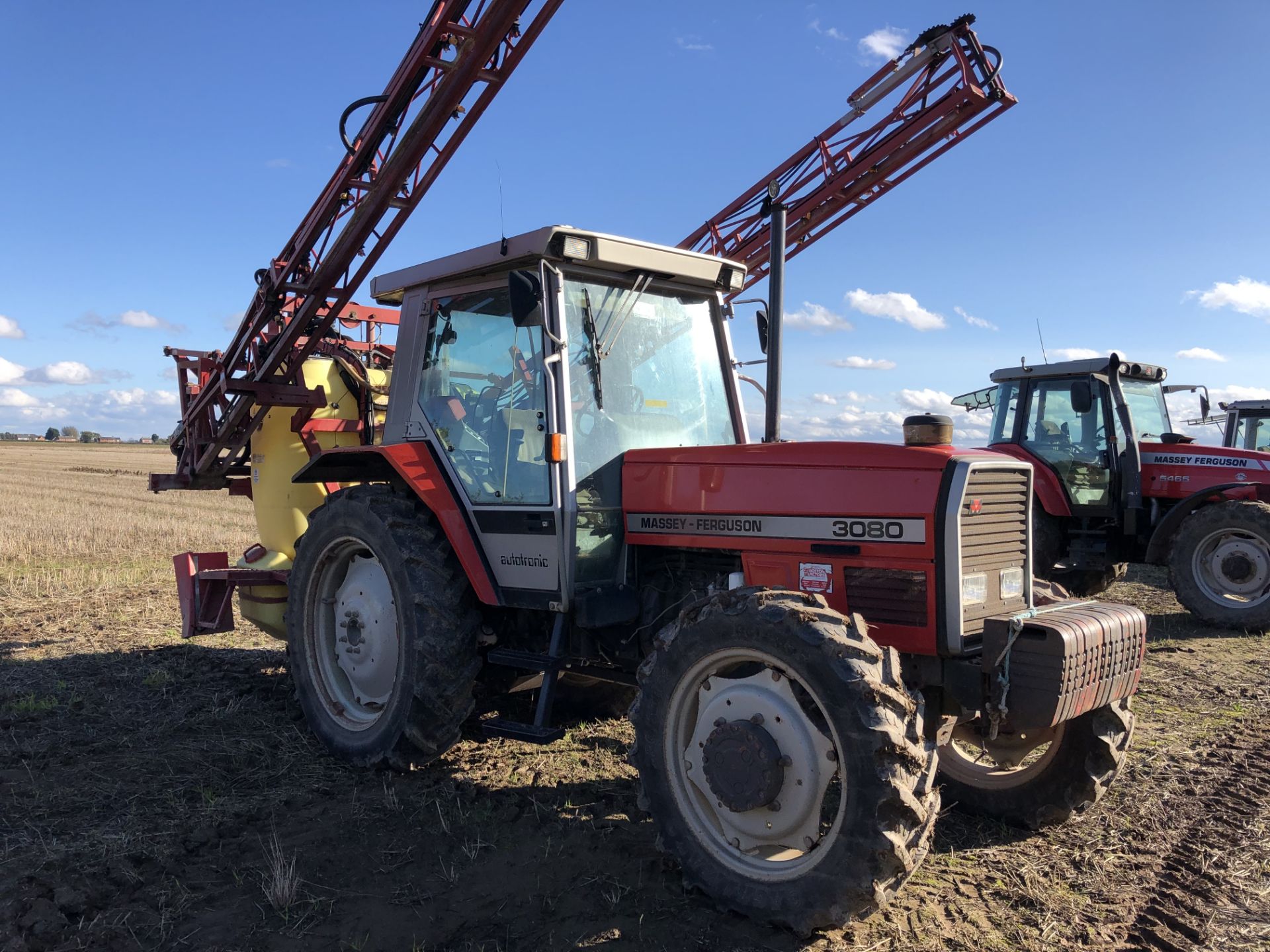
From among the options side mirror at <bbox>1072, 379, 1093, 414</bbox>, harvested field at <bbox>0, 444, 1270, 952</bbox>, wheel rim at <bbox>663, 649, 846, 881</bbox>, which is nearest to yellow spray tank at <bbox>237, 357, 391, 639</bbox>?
harvested field at <bbox>0, 444, 1270, 952</bbox>

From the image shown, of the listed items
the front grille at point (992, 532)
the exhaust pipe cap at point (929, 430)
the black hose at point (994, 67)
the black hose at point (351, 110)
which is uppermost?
the black hose at point (994, 67)

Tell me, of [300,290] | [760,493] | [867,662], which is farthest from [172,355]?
[867,662]

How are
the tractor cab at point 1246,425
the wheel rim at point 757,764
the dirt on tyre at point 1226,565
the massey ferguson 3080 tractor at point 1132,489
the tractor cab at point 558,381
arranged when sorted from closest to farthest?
the wheel rim at point 757,764 < the tractor cab at point 558,381 < the dirt on tyre at point 1226,565 < the massey ferguson 3080 tractor at point 1132,489 < the tractor cab at point 1246,425

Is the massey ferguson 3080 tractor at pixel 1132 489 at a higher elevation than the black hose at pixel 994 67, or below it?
below

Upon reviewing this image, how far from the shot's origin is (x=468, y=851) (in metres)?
3.65

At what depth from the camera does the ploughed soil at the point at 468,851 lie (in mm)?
3066

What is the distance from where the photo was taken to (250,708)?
552cm

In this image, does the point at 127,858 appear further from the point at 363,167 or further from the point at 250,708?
the point at 363,167

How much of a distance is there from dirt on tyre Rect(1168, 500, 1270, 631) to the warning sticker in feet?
21.3

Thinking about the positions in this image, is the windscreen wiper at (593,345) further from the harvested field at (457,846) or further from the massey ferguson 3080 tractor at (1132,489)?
the massey ferguson 3080 tractor at (1132,489)

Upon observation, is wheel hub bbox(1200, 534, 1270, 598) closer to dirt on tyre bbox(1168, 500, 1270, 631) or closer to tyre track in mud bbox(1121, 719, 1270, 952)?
dirt on tyre bbox(1168, 500, 1270, 631)

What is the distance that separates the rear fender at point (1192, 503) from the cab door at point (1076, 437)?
0.49 m

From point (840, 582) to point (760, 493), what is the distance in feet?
1.54

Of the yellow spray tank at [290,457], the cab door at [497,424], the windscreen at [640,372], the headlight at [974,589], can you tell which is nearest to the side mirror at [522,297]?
the cab door at [497,424]
